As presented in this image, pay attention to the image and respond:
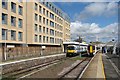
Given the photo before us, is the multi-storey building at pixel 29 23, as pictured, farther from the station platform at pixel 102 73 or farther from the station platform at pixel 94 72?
the station platform at pixel 102 73

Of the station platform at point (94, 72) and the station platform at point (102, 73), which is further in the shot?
the station platform at point (94, 72)

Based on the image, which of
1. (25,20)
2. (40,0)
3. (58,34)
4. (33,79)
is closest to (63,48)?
(58,34)

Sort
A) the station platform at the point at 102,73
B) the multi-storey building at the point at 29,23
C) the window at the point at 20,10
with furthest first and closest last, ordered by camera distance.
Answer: the window at the point at 20,10
the multi-storey building at the point at 29,23
the station platform at the point at 102,73

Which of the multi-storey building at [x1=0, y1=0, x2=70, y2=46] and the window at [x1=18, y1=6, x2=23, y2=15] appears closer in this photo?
the multi-storey building at [x1=0, y1=0, x2=70, y2=46]

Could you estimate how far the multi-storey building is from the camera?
45188mm

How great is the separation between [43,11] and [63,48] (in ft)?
80.4

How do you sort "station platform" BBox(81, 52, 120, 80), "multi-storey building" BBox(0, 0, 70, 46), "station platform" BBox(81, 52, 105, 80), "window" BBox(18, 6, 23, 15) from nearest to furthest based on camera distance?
"station platform" BBox(81, 52, 120, 80) < "station platform" BBox(81, 52, 105, 80) < "multi-storey building" BBox(0, 0, 70, 46) < "window" BBox(18, 6, 23, 15)

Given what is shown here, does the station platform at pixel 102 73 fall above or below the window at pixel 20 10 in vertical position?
below

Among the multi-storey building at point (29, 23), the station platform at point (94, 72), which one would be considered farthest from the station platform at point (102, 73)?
the multi-storey building at point (29, 23)

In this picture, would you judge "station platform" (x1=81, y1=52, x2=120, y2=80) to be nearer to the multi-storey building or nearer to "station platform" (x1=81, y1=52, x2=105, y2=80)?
"station platform" (x1=81, y1=52, x2=105, y2=80)

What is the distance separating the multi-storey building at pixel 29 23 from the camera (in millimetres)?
45188

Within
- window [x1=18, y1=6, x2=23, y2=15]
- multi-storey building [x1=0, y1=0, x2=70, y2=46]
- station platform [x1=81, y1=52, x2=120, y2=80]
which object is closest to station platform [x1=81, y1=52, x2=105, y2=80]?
station platform [x1=81, y1=52, x2=120, y2=80]

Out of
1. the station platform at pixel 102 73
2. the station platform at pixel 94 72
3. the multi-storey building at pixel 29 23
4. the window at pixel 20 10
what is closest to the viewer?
the station platform at pixel 102 73

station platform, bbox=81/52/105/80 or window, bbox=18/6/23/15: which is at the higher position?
window, bbox=18/6/23/15
